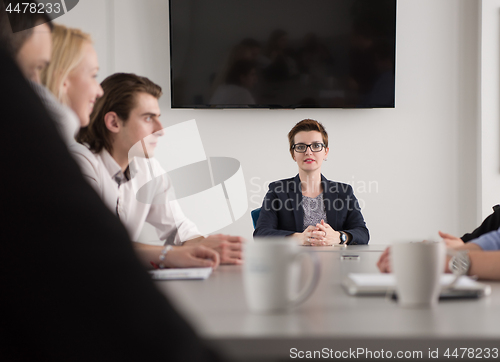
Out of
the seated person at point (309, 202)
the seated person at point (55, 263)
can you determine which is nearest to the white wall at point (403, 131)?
the seated person at point (309, 202)

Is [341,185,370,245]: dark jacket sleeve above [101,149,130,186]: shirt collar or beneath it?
beneath

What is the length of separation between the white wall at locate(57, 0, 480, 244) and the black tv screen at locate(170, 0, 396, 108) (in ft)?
0.40

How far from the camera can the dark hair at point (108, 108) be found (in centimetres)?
176

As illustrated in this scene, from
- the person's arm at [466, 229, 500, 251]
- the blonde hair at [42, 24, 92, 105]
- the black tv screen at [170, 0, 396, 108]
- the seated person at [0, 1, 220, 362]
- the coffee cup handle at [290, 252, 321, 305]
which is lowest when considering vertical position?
the person's arm at [466, 229, 500, 251]

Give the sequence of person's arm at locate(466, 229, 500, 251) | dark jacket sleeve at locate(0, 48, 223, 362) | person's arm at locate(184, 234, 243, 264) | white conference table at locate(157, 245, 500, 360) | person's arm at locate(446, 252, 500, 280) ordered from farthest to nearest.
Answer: person's arm at locate(184, 234, 243, 264) → person's arm at locate(466, 229, 500, 251) → person's arm at locate(446, 252, 500, 280) → white conference table at locate(157, 245, 500, 360) → dark jacket sleeve at locate(0, 48, 223, 362)

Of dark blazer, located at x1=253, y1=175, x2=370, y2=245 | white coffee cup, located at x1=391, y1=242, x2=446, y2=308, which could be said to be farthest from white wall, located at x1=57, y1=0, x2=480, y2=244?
white coffee cup, located at x1=391, y1=242, x2=446, y2=308

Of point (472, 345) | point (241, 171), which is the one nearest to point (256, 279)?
point (472, 345)

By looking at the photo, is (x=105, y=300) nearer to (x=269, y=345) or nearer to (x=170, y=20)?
(x=269, y=345)

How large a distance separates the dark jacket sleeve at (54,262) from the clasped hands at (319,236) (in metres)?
2.05

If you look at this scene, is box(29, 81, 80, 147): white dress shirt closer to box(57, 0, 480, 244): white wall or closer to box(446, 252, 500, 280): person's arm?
box(446, 252, 500, 280): person's arm

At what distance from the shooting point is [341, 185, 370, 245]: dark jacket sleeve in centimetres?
245

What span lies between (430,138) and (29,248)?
148 inches

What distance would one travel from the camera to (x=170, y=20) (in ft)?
11.2

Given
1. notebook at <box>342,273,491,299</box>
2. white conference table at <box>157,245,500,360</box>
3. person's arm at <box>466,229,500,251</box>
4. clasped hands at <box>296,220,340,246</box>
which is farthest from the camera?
clasped hands at <box>296,220,340,246</box>
